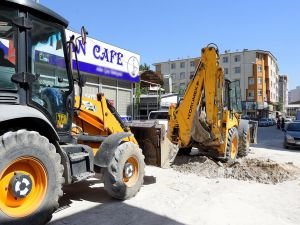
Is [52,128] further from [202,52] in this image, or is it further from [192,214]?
[202,52]

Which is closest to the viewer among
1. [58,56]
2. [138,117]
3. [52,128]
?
[52,128]

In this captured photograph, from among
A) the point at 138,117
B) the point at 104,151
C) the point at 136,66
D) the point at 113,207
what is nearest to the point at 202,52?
the point at 104,151

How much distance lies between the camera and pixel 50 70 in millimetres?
5266

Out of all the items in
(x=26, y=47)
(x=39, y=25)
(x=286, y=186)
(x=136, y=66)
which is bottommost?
(x=286, y=186)

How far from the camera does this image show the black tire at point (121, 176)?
6.12 meters

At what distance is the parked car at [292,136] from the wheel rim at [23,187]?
14.4m

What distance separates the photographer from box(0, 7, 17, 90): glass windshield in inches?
177

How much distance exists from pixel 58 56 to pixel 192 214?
3.22 metres

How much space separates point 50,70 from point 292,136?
46.9 ft

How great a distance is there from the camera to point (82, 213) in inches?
219

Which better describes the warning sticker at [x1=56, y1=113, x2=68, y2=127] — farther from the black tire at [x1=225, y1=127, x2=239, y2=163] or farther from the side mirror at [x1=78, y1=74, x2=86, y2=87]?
the black tire at [x1=225, y1=127, x2=239, y2=163]

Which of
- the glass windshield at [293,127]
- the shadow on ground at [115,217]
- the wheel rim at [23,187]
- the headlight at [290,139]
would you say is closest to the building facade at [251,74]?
the glass windshield at [293,127]

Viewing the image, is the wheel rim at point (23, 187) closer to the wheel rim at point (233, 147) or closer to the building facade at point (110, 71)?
the wheel rim at point (233, 147)

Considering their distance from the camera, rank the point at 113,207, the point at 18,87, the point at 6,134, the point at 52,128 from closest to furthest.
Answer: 1. the point at 6,134
2. the point at 18,87
3. the point at 52,128
4. the point at 113,207
